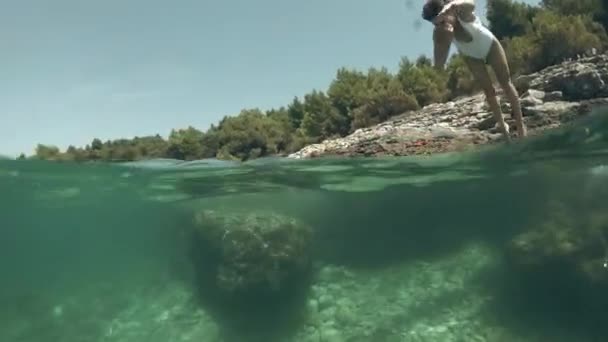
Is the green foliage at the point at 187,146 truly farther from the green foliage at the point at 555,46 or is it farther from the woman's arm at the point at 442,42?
the woman's arm at the point at 442,42

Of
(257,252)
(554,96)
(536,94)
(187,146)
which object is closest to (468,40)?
(257,252)

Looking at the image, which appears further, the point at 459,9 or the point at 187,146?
the point at 187,146

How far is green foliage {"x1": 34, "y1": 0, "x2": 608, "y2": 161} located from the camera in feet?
83.2

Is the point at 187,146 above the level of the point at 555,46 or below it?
below

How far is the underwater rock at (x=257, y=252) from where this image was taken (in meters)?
12.9

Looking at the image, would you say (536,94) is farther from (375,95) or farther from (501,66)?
(375,95)

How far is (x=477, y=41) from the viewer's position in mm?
7719

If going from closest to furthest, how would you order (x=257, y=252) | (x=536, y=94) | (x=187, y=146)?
(x=257, y=252) < (x=536, y=94) < (x=187, y=146)

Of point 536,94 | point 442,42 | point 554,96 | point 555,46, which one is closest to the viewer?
point 442,42

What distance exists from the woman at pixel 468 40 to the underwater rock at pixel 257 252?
5.53 m

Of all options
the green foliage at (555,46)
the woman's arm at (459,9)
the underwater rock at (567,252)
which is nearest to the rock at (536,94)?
the underwater rock at (567,252)

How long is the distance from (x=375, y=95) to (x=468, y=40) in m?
22.5

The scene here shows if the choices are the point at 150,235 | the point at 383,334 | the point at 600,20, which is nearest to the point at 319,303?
the point at 383,334

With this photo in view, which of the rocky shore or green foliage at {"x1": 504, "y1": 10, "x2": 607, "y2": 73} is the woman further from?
green foliage at {"x1": 504, "y1": 10, "x2": 607, "y2": 73}
